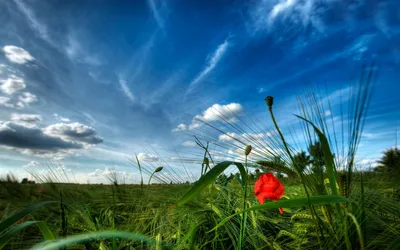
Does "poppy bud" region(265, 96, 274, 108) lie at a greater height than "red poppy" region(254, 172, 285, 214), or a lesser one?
greater

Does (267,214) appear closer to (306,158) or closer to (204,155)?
(204,155)

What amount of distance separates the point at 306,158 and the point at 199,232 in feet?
2.13

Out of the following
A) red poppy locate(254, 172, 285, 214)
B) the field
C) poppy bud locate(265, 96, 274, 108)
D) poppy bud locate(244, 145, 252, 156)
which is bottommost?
the field

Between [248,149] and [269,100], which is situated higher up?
[269,100]

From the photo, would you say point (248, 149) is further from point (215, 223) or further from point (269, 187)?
point (215, 223)

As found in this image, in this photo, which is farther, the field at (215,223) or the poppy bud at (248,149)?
the poppy bud at (248,149)

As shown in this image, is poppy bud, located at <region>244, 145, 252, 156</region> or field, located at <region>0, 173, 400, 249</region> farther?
→ poppy bud, located at <region>244, 145, 252, 156</region>

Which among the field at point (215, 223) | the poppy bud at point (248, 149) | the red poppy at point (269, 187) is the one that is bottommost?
the field at point (215, 223)

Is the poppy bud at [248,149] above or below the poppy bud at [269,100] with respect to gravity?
below

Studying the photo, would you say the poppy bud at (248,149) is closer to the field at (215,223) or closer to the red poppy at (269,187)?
the red poppy at (269,187)

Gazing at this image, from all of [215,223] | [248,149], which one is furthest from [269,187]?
[215,223]

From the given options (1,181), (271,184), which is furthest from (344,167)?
(1,181)

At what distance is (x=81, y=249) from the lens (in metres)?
1.26

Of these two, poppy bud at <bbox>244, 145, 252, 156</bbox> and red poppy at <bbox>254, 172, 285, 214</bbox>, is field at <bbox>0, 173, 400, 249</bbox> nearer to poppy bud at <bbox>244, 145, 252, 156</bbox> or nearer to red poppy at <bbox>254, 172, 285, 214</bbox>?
red poppy at <bbox>254, 172, 285, 214</bbox>
